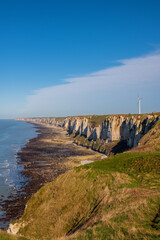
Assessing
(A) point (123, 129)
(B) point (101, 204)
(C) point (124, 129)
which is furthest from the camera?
(A) point (123, 129)

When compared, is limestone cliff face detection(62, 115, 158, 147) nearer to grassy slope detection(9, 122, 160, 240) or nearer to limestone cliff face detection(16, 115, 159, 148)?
limestone cliff face detection(16, 115, 159, 148)

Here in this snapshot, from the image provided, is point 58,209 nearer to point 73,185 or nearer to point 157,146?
point 73,185

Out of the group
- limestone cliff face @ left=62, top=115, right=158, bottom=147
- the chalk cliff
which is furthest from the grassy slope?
limestone cliff face @ left=62, top=115, right=158, bottom=147

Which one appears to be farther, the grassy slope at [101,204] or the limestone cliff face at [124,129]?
the limestone cliff face at [124,129]

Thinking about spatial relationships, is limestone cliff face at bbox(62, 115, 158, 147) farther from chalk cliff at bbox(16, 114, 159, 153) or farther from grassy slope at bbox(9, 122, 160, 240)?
grassy slope at bbox(9, 122, 160, 240)

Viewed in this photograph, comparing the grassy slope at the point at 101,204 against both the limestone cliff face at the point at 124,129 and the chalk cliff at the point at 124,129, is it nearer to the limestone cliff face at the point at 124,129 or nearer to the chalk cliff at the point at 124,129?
the chalk cliff at the point at 124,129

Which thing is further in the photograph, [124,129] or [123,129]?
[123,129]

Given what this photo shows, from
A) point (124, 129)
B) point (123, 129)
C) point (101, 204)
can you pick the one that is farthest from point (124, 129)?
point (101, 204)

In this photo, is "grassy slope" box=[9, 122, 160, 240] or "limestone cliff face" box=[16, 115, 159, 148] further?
"limestone cliff face" box=[16, 115, 159, 148]

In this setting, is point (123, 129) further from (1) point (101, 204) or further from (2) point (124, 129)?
(1) point (101, 204)

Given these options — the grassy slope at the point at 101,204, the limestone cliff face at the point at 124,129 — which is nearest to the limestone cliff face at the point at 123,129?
the limestone cliff face at the point at 124,129
